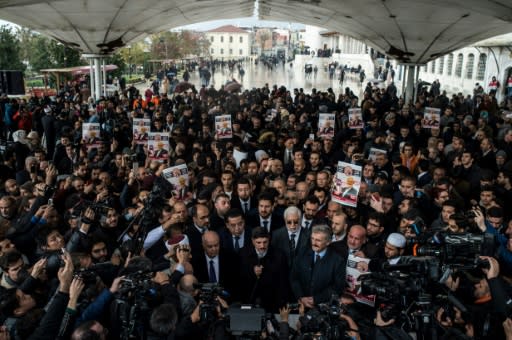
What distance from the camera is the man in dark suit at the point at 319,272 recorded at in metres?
4.97

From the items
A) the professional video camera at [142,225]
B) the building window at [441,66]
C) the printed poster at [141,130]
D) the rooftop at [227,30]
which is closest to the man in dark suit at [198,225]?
the professional video camera at [142,225]

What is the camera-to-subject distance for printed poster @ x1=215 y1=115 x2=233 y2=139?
1128cm

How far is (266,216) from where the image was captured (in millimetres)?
6477

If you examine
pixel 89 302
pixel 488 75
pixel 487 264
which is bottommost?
pixel 89 302

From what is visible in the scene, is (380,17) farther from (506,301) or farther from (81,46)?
(506,301)

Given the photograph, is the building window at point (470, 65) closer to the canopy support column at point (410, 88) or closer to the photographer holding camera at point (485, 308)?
the canopy support column at point (410, 88)

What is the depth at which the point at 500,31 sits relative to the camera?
16.7 metres

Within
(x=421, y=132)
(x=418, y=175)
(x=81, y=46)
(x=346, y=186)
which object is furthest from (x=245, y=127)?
(x=81, y=46)

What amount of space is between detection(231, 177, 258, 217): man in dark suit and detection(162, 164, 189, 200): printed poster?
2.94ft

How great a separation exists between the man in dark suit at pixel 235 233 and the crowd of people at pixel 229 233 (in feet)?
0.06

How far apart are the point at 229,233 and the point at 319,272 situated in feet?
4.49

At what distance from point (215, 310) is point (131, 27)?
57.4 feet

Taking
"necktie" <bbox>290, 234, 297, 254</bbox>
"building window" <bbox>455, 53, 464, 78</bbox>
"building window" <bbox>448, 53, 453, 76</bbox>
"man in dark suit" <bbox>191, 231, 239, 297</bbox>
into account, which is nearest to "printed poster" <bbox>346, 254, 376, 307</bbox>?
"necktie" <bbox>290, 234, 297, 254</bbox>

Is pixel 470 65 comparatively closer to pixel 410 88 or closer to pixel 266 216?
pixel 410 88
